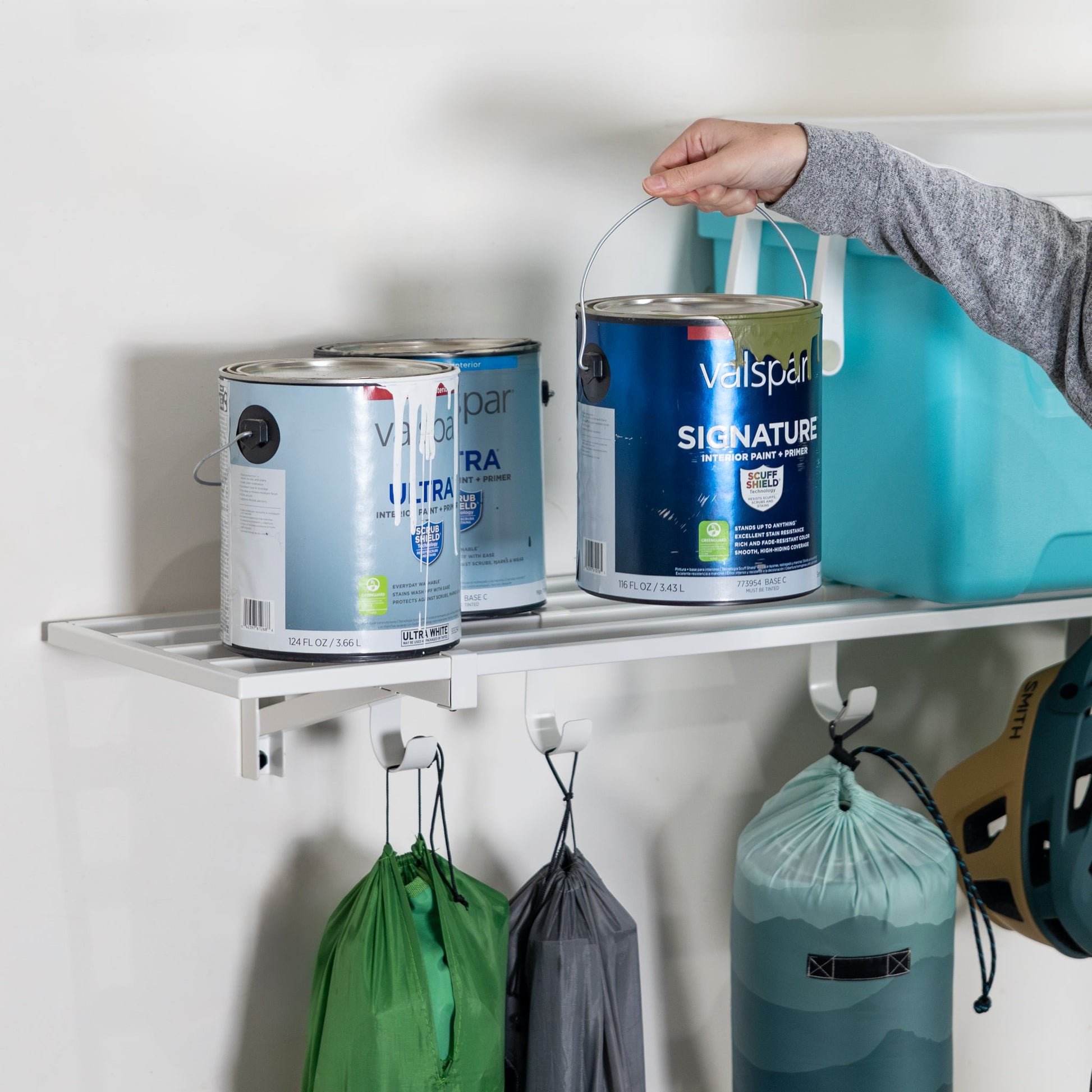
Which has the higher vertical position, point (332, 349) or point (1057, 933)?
point (332, 349)

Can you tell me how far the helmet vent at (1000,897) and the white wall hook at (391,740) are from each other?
0.44 metres

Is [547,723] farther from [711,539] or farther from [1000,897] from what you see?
[1000,897]

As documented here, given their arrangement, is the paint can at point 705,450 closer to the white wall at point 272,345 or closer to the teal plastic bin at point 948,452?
the teal plastic bin at point 948,452

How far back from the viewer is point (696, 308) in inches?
36.2

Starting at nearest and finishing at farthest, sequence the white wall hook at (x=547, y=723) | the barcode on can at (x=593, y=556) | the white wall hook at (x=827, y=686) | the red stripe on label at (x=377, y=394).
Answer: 1. the red stripe on label at (x=377, y=394)
2. the barcode on can at (x=593, y=556)
3. the white wall hook at (x=547, y=723)
4. the white wall hook at (x=827, y=686)

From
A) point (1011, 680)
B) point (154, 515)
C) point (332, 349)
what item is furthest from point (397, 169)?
point (1011, 680)

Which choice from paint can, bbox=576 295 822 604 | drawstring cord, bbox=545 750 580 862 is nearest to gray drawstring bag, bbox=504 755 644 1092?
drawstring cord, bbox=545 750 580 862

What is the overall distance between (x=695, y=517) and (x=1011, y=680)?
537mm

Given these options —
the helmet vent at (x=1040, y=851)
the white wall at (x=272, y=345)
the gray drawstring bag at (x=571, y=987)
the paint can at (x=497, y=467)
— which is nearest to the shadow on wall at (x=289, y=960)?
the white wall at (x=272, y=345)

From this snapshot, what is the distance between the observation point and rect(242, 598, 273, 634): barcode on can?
77cm

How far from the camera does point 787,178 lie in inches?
32.6

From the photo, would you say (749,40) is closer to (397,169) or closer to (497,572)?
(397,169)

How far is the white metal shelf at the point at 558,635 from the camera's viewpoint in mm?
773

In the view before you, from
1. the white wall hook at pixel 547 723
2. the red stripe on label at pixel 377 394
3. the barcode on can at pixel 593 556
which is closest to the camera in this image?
the red stripe on label at pixel 377 394
